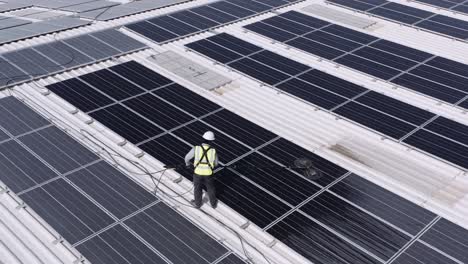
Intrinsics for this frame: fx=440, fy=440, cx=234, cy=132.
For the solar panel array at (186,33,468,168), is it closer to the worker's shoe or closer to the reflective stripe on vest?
the reflective stripe on vest

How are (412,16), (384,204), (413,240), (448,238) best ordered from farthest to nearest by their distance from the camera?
(412,16), (384,204), (448,238), (413,240)

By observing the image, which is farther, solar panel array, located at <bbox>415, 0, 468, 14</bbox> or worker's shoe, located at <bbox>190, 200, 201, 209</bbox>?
solar panel array, located at <bbox>415, 0, 468, 14</bbox>

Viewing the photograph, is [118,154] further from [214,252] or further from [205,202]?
[214,252]

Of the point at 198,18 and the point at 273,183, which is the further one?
the point at 198,18

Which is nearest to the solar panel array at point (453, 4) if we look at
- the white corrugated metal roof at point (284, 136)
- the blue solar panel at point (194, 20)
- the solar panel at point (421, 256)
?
the white corrugated metal roof at point (284, 136)

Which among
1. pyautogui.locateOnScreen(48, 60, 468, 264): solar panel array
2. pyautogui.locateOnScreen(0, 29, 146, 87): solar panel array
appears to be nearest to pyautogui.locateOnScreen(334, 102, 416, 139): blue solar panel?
pyautogui.locateOnScreen(48, 60, 468, 264): solar panel array

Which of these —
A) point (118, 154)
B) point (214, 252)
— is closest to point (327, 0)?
point (118, 154)

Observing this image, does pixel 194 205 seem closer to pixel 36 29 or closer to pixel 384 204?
pixel 384 204

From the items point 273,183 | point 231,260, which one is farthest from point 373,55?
point 231,260
